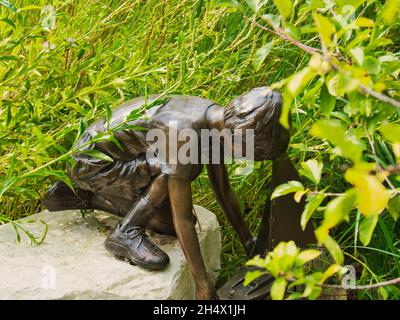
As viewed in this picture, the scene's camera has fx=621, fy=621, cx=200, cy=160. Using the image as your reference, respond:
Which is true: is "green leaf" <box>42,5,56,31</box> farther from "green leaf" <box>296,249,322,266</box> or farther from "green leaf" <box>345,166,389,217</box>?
"green leaf" <box>345,166,389,217</box>

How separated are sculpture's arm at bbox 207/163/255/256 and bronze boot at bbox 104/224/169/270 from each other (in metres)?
0.28

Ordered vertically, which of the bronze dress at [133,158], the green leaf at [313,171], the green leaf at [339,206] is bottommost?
the bronze dress at [133,158]

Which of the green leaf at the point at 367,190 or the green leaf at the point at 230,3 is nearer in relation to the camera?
the green leaf at the point at 367,190

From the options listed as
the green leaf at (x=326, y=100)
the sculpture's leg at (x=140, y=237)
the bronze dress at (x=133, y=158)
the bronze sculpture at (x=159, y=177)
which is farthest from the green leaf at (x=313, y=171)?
the sculpture's leg at (x=140, y=237)

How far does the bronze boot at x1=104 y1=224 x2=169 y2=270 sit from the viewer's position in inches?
72.0

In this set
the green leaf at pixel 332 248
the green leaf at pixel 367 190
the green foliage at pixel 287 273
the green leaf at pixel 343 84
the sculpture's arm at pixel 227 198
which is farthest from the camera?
the sculpture's arm at pixel 227 198

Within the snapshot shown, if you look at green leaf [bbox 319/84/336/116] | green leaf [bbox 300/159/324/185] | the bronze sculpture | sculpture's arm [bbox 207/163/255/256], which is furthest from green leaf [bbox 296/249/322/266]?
sculpture's arm [bbox 207/163/255/256]

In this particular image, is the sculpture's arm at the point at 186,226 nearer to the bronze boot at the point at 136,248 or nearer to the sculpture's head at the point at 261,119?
the bronze boot at the point at 136,248

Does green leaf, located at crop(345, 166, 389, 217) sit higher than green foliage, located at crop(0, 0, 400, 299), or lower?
higher

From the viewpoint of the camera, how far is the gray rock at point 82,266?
5.69ft
